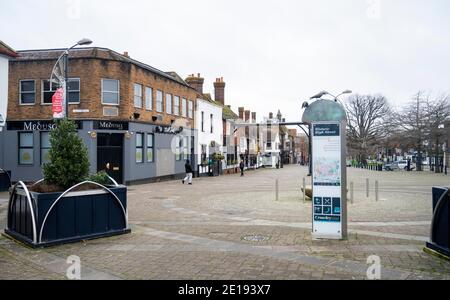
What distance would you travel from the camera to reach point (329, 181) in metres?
8.35

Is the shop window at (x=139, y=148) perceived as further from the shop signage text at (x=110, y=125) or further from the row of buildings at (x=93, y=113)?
the shop signage text at (x=110, y=125)

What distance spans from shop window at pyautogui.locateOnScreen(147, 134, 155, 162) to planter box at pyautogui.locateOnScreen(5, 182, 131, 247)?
17394 mm

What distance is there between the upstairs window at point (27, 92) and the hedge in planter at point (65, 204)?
16.7m

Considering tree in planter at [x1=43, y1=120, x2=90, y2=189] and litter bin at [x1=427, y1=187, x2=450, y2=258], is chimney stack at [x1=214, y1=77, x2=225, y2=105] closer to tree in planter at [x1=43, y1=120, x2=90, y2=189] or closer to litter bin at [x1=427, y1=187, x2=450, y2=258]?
tree in planter at [x1=43, y1=120, x2=90, y2=189]

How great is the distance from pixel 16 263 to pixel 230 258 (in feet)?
12.1

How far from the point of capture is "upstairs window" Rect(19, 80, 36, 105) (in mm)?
23531

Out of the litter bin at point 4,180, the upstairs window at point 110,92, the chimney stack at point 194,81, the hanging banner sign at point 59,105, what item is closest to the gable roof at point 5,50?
the hanging banner sign at point 59,105

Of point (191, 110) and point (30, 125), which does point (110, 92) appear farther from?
point (191, 110)

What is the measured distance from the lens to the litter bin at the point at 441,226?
6520 millimetres

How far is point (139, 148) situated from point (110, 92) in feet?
13.6
